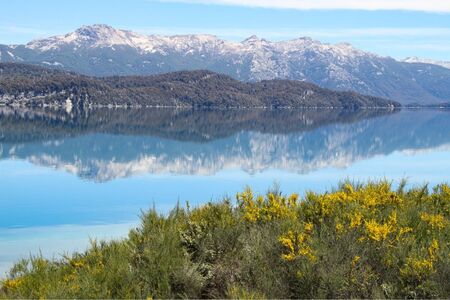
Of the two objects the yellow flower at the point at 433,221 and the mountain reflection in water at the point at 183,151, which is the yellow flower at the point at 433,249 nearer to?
the yellow flower at the point at 433,221

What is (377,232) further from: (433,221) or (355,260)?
(433,221)

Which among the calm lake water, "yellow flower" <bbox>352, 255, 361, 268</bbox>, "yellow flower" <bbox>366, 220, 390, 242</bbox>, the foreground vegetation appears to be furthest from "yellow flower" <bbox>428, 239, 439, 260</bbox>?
the calm lake water

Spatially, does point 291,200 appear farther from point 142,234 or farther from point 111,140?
point 111,140

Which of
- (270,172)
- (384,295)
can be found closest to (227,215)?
(384,295)

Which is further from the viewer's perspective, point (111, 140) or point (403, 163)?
point (111, 140)

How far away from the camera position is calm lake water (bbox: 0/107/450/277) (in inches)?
1206

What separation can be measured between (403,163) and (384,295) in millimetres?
66152

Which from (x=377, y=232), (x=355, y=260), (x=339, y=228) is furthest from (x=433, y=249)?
(x=339, y=228)

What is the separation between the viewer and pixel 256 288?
8.30 metres

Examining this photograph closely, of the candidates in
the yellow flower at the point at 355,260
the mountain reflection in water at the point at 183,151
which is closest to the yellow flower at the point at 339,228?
the yellow flower at the point at 355,260

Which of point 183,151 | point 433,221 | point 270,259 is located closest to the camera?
point 270,259

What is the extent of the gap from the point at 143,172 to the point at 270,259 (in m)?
50.1

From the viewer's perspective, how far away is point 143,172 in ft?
190

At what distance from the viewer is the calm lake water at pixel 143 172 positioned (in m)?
30.6
